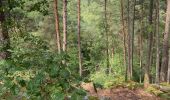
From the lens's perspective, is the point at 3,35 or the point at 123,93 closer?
the point at 3,35

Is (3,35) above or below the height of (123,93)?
above

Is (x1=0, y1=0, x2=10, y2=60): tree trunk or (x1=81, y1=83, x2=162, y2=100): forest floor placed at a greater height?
(x1=0, y1=0, x2=10, y2=60): tree trunk

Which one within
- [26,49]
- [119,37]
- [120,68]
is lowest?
[120,68]

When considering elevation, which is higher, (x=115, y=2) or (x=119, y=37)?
(x=115, y=2)

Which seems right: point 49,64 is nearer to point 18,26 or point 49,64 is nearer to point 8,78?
point 8,78

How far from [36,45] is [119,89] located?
10.4 m

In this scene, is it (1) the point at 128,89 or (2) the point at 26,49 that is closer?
(2) the point at 26,49

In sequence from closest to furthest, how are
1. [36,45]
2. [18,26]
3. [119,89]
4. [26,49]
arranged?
[26,49] → [36,45] → [18,26] → [119,89]

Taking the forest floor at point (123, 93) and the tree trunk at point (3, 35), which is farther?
the forest floor at point (123, 93)

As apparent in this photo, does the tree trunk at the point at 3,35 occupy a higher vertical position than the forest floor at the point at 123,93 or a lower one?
higher

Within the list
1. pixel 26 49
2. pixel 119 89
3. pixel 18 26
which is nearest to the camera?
pixel 26 49

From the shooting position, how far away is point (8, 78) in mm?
3971

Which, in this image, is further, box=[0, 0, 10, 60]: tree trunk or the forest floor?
the forest floor

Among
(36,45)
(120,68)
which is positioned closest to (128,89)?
(36,45)
